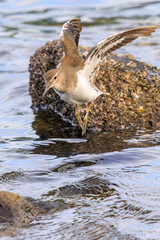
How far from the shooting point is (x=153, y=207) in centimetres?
491

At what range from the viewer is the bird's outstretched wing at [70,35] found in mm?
7480

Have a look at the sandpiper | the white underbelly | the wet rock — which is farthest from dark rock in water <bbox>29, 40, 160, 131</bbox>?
the wet rock

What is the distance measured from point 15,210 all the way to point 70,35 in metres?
4.22

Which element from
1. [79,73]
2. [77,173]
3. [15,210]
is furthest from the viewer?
[79,73]

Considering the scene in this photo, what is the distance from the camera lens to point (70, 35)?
307 inches

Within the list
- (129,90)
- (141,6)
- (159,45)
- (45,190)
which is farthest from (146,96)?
(141,6)

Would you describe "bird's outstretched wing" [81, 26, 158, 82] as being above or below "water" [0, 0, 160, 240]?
above

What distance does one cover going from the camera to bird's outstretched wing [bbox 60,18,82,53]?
748cm

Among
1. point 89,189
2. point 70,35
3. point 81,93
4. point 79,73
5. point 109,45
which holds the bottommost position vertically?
point 89,189

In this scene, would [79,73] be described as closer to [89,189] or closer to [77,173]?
[77,173]

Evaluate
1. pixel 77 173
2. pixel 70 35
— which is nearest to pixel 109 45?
pixel 70 35

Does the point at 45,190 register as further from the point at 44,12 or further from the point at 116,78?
the point at 44,12

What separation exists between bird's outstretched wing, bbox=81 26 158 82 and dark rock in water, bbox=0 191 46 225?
2779 millimetres

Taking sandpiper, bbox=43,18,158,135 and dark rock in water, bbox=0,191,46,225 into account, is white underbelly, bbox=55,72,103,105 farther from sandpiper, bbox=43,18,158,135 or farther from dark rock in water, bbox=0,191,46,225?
dark rock in water, bbox=0,191,46,225
